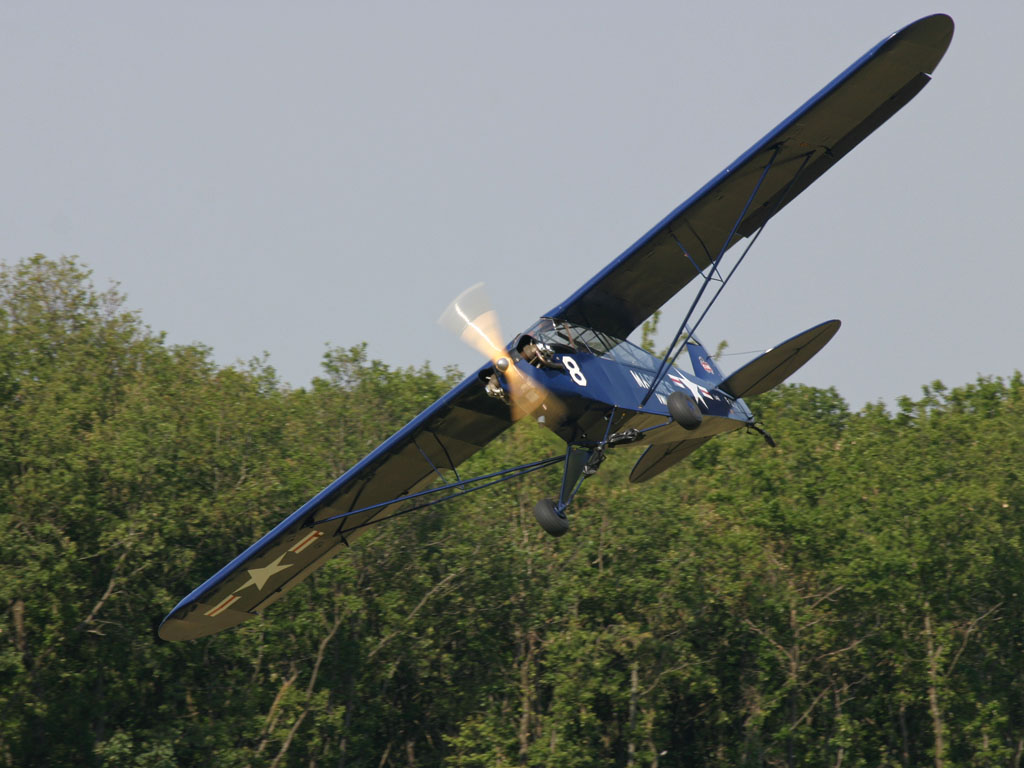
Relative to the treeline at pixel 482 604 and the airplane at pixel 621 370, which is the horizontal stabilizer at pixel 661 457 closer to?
the airplane at pixel 621 370

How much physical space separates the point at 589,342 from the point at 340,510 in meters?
4.61

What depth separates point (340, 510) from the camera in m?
15.9

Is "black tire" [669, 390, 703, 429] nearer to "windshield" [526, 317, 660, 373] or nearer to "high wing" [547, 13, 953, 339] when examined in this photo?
"windshield" [526, 317, 660, 373]

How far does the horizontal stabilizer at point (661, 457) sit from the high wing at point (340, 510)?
1.89 meters

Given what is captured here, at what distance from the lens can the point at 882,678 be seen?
2633 centimetres

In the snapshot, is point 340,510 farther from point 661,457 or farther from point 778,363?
point 778,363

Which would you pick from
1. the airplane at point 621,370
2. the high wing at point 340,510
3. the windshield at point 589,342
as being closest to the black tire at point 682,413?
the airplane at point 621,370

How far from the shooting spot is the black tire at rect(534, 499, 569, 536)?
11.9 m

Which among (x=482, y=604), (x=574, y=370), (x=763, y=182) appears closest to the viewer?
(x=574, y=370)

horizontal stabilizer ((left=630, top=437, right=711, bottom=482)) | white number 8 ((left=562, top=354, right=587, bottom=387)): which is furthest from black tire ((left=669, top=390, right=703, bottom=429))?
horizontal stabilizer ((left=630, top=437, right=711, bottom=482))

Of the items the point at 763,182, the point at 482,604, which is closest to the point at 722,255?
the point at 763,182

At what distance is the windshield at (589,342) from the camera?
12.6m

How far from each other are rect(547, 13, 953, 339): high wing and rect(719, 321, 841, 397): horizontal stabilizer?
4.77 feet

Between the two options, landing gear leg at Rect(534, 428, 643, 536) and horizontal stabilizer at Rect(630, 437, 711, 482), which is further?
horizontal stabilizer at Rect(630, 437, 711, 482)
